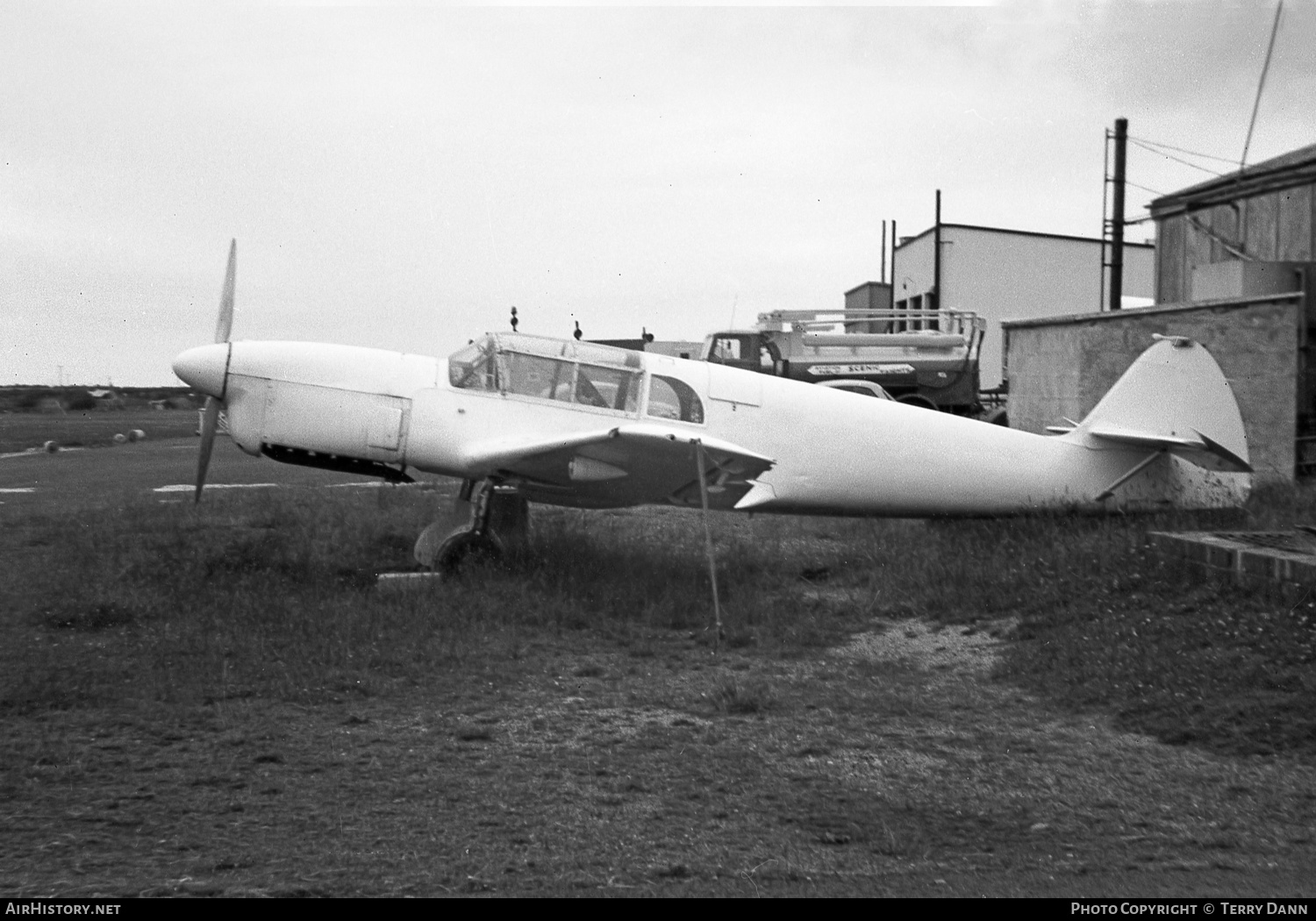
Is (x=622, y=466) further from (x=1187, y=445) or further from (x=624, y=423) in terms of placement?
(x=1187, y=445)

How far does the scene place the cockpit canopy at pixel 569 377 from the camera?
33.4 ft

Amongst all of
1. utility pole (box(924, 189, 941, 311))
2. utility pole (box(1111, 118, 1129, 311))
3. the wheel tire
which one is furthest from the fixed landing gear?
utility pole (box(924, 189, 941, 311))

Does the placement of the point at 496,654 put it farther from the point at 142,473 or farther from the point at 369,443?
the point at 142,473

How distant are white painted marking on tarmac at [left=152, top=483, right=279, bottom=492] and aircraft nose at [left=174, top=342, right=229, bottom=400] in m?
7.55

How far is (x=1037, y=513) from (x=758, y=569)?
270 centimetres

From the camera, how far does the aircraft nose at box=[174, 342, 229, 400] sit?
1027 cm

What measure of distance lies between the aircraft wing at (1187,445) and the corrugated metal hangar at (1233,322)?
2.74 meters

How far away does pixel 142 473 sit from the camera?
2047 centimetres

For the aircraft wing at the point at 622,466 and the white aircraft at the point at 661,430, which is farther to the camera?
the white aircraft at the point at 661,430

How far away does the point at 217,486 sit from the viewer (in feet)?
61.1

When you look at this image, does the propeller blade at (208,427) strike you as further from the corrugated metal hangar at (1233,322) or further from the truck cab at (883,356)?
the truck cab at (883,356)

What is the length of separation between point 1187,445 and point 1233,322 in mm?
3517

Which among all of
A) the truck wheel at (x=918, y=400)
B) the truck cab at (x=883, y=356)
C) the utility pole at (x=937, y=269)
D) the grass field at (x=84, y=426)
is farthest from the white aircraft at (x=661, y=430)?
the utility pole at (x=937, y=269)

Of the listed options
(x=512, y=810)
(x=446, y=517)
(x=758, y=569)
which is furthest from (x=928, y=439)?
(x=512, y=810)
